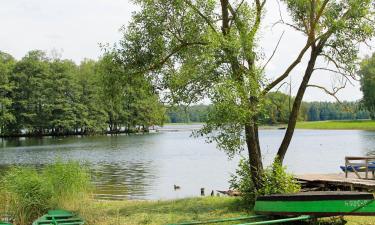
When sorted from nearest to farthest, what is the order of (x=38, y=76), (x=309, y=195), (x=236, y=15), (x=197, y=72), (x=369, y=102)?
(x=309, y=195) < (x=197, y=72) < (x=236, y=15) < (x=38, y=76) < (x=369, y=102)

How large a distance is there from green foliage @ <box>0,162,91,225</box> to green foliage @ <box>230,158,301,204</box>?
485cm

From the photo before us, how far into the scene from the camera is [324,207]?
10992 mm

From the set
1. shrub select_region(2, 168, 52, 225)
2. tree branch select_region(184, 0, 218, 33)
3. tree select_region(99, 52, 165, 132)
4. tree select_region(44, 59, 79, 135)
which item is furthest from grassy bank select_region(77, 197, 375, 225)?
tree select_region(44, 59, 79, 135)

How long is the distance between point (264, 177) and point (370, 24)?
556cm

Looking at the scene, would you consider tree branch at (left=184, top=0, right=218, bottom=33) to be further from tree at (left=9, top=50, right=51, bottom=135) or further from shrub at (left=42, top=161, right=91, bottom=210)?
tree at (left=9, top=50, right=51, bottom=135)

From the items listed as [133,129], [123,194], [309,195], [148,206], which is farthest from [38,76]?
[309,195]

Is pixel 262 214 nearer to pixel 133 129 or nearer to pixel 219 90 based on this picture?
pixel 219 90

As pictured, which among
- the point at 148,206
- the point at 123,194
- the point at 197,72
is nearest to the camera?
the point at 197,72

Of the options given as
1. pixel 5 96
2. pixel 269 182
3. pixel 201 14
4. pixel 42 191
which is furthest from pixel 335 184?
pixel 5 96

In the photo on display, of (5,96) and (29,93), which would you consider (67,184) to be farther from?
(29,93)

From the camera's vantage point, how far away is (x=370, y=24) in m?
14.5

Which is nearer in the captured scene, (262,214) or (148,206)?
(262,214)

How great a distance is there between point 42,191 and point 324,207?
26.0ft

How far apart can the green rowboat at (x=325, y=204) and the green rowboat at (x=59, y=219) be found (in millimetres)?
5257
